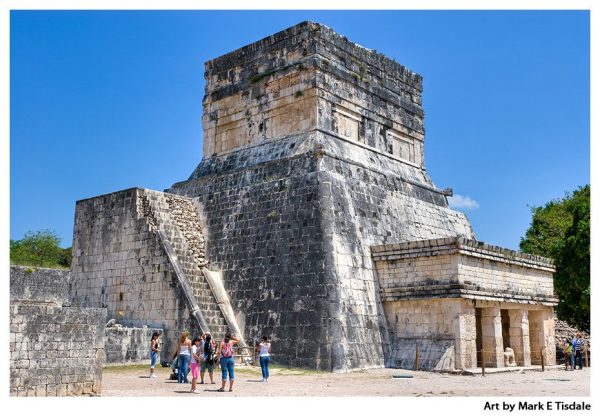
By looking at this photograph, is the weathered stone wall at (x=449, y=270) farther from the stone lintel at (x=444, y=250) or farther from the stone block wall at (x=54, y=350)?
the stone block wall at (x=54, y=350)

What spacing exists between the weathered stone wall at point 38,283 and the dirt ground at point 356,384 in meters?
10.2

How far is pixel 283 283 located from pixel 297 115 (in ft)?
17.5

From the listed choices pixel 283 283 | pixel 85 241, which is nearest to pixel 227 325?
pixel 283 283

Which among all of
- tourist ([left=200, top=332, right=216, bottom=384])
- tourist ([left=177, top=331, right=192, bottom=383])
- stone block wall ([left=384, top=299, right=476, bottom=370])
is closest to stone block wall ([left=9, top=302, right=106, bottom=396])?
tourist ([left=177, top=331, right=192, bottom=383])

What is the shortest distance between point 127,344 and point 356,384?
19.9 ft

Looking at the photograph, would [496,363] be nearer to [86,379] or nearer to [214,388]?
[214,388]

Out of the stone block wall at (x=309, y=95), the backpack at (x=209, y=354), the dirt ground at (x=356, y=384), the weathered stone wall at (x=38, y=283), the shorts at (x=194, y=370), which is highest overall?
the stone block wall at (x=309, y=95)

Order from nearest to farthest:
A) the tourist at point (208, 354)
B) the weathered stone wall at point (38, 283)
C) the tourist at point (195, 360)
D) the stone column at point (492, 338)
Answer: the tourist at point (195, 360) → the tourist at point (208, 354) → the stone column at point (492, 338) → the weathered stone wall at point (38, 283)

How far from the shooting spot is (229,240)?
18734 mm

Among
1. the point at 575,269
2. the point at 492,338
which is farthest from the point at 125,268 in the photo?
the point at 575,269

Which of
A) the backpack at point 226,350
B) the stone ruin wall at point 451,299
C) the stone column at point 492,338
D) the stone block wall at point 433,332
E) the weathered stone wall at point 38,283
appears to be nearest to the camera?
the backpack at point 226,350

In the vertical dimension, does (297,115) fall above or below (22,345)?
above

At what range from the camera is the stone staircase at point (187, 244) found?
1706 cm

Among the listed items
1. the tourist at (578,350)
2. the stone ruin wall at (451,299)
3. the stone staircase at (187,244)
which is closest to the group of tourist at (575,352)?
the tourist at (578,350)
